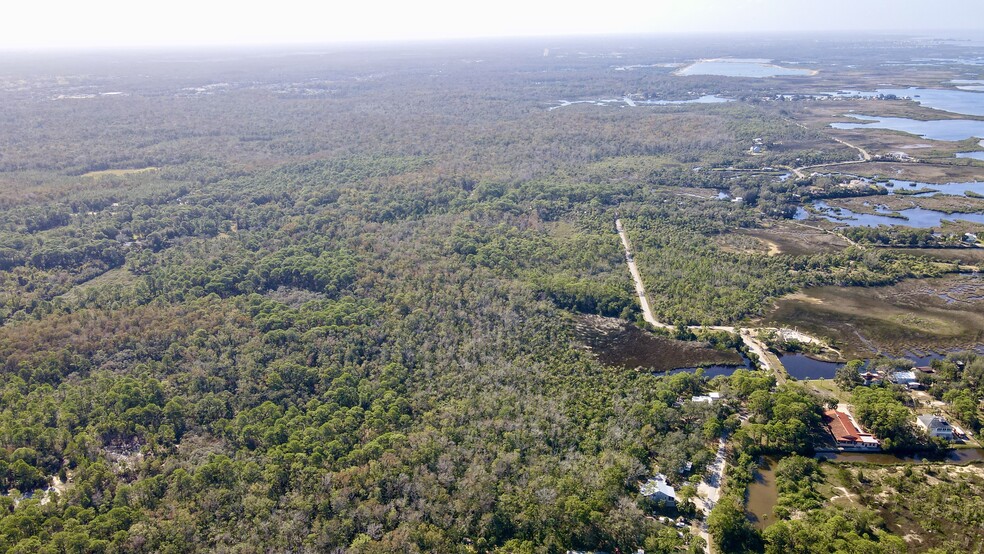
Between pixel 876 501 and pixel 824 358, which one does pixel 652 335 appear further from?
pixel 876 501

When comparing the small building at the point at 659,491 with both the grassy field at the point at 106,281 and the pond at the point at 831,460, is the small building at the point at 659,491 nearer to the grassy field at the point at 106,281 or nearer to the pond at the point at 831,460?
the pond at the point at 831,460

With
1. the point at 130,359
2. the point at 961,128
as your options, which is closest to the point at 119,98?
the point at 130,359

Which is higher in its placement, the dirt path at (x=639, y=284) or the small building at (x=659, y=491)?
the dirt path at (x=639, y=284)

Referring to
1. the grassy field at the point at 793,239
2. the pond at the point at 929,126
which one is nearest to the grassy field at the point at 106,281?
the grassy field at the point at 793,239

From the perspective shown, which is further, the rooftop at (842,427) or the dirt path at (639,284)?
the dirt path at (639,284)

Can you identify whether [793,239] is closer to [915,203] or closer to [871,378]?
[915,203]
